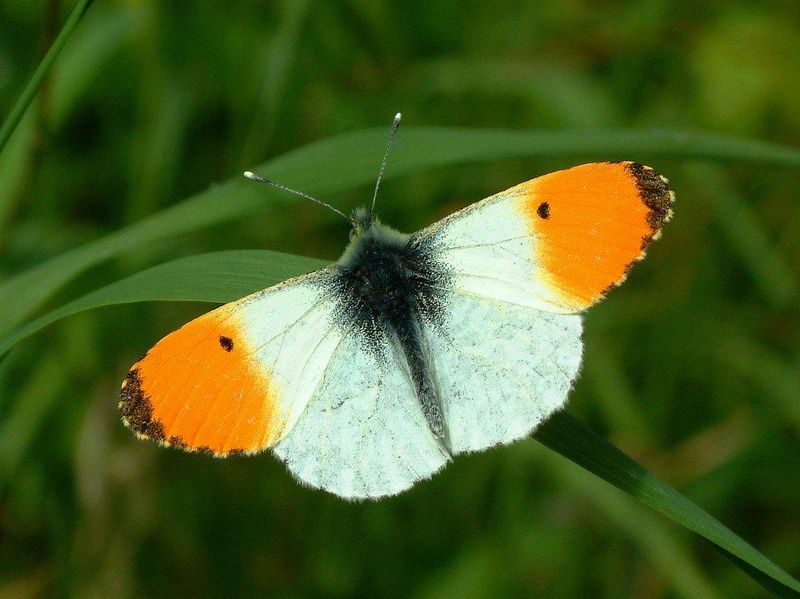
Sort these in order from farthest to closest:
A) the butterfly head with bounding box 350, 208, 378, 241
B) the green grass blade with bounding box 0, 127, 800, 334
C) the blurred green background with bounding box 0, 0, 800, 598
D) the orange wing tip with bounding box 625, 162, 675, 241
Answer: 1. the blurred green background with bounding box 0, 0, 800, 598
2. the green grass blade with bounding box 0, 127, 800, 334
3. the butterfly head with bounding box 350, 208, 378, 241
4. the orange wing tip with bounding box 625, 162, 675, 241

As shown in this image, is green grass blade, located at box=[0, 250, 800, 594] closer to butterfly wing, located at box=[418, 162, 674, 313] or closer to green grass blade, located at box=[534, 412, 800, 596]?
green grass blade, located at box=[534, 412, 800, 596]

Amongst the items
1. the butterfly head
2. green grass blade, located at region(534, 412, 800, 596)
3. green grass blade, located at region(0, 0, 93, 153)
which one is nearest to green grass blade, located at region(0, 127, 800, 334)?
the butterfly head

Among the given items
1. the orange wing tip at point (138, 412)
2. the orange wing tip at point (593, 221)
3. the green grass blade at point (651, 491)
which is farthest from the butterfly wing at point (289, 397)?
the orange wing tip at point (593, 221)

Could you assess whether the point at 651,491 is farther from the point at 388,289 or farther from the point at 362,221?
the point at 362,221

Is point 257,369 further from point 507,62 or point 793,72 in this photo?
point 793,72

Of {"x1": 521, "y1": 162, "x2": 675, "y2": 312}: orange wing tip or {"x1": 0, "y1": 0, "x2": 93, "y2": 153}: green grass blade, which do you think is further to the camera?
{"x1": 521, "y1": 162, "x2": 675, "y2": 312}: orange wing tip

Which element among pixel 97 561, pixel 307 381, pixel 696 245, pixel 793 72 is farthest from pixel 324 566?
pixel 793 72

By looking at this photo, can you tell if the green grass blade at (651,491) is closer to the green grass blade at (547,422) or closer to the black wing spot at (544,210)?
the green grass blade at (547,422)
